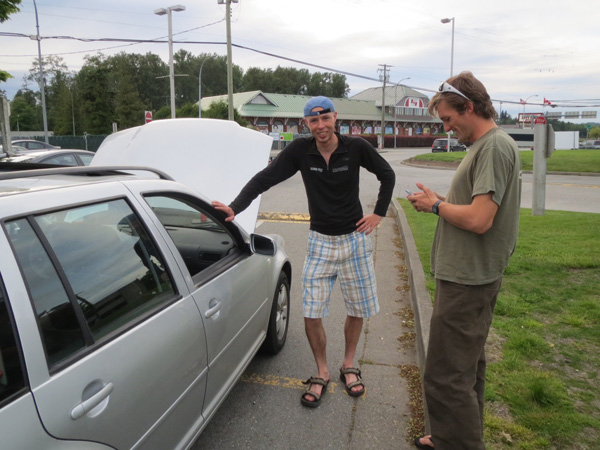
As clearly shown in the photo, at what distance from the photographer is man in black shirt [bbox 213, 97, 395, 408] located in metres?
3.08

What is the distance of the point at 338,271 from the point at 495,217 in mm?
1307

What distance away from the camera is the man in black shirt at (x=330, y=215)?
308cm

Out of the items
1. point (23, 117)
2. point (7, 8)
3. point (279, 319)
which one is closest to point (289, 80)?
point (23, 117)

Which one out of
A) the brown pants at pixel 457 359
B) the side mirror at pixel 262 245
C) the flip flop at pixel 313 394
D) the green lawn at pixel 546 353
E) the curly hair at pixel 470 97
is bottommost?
the flip flop at pixel 313 394

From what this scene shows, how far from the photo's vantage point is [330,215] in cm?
310

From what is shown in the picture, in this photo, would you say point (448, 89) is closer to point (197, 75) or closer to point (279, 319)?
point (279, 319)

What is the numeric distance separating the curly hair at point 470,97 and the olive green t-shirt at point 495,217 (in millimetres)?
105

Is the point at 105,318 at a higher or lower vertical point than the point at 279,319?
higher

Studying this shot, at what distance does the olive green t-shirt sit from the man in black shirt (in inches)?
36.4

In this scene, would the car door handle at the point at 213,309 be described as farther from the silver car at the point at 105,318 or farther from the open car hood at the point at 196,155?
the open car hood at the point at 196,155

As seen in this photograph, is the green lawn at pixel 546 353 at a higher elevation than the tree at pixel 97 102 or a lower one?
lower

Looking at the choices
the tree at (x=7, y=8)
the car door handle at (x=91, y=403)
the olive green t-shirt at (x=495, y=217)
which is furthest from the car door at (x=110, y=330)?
the tree at (x=7, y=8)

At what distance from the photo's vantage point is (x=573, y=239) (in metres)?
6.87

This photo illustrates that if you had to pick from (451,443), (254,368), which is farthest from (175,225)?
(451,443)
